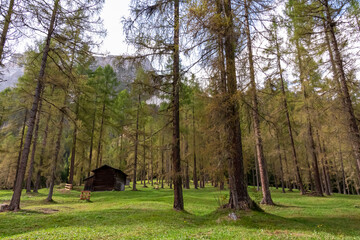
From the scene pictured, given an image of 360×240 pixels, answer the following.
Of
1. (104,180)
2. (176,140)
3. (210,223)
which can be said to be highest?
(176,140)

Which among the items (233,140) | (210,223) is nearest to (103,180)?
(210,223)

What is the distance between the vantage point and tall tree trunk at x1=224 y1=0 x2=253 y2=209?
302 inches

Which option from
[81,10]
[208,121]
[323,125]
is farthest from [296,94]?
[81,10]

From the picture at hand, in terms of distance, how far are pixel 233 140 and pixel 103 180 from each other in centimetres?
2281

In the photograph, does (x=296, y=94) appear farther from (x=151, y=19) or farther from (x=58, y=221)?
(x=58, y=221)

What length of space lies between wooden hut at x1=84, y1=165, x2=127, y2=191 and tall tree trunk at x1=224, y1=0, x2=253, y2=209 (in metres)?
21.7

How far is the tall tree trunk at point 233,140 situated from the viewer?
767cm

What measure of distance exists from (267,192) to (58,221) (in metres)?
10.6

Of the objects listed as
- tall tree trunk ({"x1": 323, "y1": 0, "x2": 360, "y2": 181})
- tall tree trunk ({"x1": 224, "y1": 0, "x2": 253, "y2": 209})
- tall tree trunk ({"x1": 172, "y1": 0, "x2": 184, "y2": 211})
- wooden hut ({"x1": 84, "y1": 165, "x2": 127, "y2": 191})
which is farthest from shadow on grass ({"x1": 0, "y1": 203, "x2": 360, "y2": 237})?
wooden hut ({"x1": 84, "y1": 165, "x2": 127, "y2": 191})

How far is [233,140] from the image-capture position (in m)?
8.00

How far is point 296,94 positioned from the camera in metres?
19.9

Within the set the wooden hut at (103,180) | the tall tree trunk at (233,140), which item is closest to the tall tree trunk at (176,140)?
the tall tree trunk at (233,140)

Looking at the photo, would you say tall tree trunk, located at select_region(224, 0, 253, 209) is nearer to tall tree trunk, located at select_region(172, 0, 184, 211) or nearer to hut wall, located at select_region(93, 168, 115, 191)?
tall tree trunk, located at select_region(172, 0, 184, 211)

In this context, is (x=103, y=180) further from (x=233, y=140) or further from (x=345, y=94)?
(x=345, y=94)
